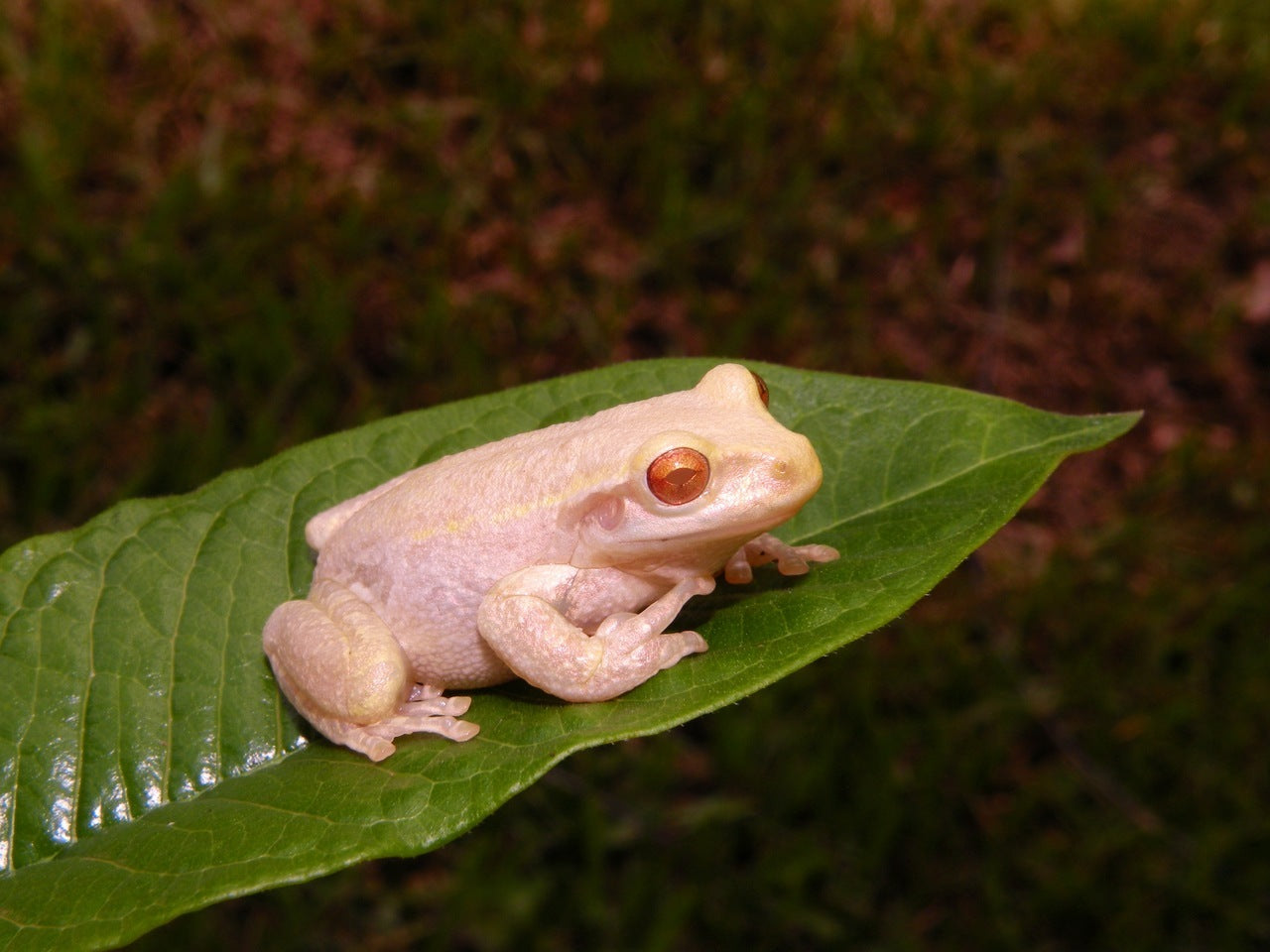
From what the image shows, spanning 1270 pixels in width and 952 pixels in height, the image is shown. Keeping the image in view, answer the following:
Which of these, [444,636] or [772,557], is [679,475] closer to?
[772,557]

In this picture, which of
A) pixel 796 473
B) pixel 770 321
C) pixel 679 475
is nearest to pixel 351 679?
pixel 679 475

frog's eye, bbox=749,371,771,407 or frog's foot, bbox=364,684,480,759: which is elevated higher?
frog's eye, bbox=749,371,771,407

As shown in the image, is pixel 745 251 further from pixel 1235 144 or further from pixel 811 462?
pixel 811 462

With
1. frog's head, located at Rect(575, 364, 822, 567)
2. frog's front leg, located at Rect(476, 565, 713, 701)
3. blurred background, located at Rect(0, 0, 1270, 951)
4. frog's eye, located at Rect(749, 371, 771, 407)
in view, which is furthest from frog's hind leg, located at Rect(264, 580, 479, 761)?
blurred background, located at Rect(0, 0, 1270, 951)

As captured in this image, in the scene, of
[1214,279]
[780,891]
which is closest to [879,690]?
[780,891]

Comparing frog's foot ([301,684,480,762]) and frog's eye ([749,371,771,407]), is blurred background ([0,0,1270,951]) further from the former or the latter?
frog's eye ([749,371,771,407])

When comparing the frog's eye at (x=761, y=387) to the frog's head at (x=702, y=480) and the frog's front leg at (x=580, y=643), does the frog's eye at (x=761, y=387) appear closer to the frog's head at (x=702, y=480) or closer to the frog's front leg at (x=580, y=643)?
the frog's head at (x=702, y=480)

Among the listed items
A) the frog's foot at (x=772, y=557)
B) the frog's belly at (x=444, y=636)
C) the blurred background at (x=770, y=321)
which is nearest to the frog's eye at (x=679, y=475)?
the frog's foot at (x=772, y=557)
